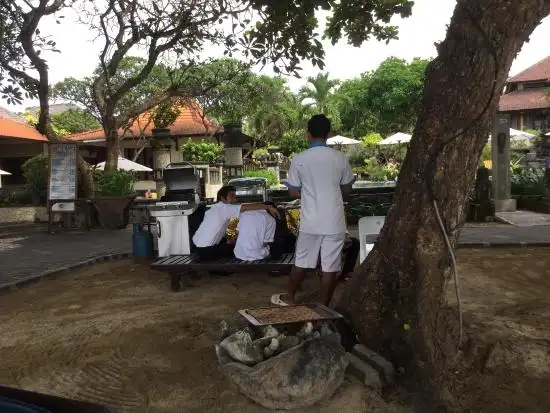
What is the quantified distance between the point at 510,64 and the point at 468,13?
0.42m

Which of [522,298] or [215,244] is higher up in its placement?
[215,244]

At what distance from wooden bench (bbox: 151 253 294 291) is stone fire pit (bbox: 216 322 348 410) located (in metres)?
2.19

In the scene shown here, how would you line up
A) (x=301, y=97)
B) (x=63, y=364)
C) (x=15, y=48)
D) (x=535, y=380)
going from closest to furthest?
(x=535, y=380) < (x=63, y=364) < (x=15, y=48) < (x=301, y=97)

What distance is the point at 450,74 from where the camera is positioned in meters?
3.54

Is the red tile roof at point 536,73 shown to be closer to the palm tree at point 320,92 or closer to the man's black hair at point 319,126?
the palm tree at point 320,92

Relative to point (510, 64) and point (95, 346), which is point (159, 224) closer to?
point (95, 346)

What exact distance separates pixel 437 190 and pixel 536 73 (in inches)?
1435

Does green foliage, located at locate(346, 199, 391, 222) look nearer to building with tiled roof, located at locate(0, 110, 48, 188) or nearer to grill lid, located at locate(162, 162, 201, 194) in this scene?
grill lid, located at locate(162, 162, 201, 194)

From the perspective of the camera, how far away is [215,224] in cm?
621

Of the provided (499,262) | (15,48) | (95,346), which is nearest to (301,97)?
(15,48)

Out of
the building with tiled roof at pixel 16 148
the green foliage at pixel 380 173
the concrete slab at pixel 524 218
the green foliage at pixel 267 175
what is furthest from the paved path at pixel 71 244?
the green foliage at pixel 267 175

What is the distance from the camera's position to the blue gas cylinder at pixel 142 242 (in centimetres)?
830

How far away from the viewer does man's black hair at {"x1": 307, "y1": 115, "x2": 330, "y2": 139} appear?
4605 mm

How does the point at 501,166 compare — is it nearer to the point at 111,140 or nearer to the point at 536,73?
the point at 111,140
